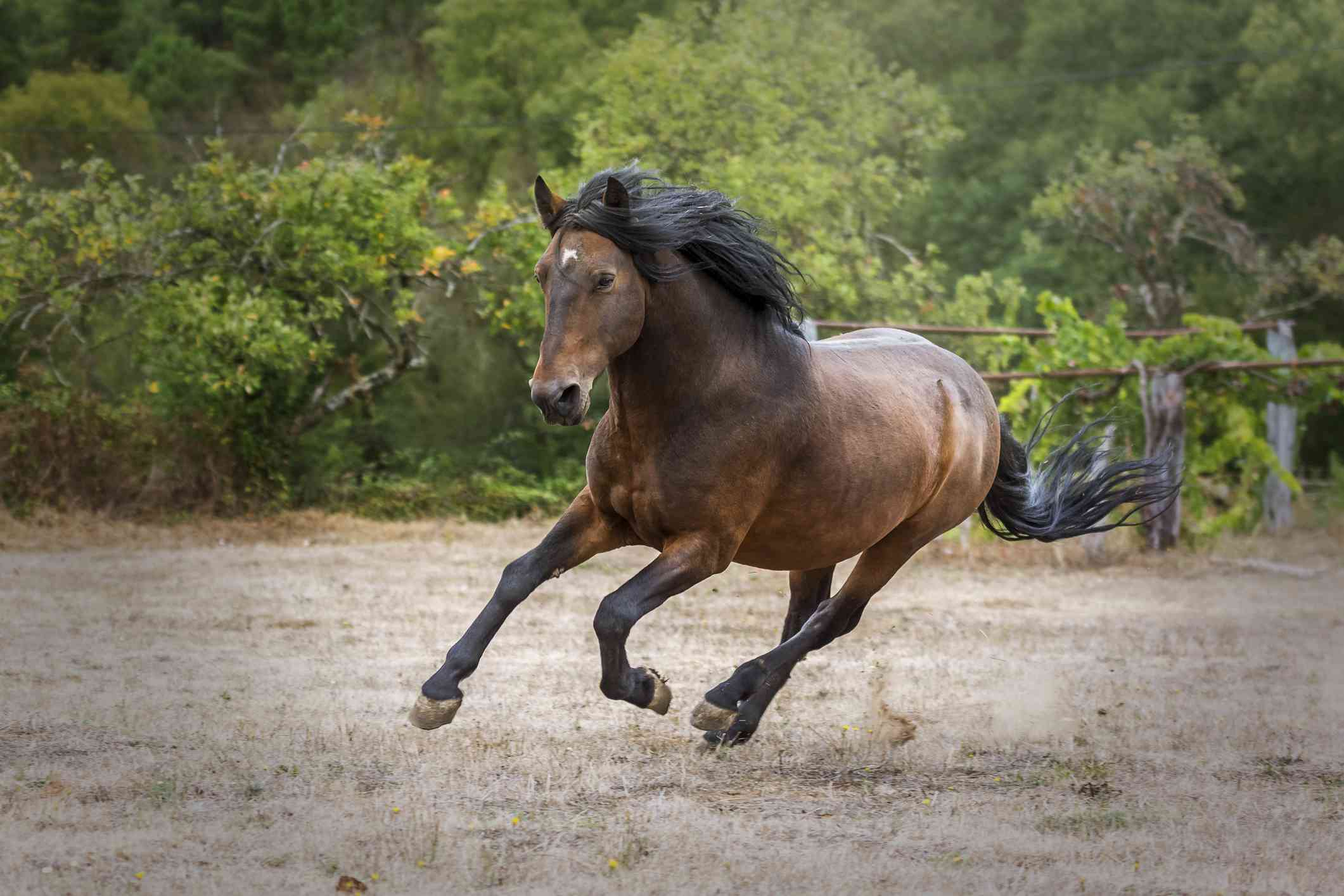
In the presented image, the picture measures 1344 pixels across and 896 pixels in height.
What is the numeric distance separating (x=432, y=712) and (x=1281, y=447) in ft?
42.6

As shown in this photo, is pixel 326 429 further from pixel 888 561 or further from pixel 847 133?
pixel 888 561

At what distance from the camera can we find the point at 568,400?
411 cm

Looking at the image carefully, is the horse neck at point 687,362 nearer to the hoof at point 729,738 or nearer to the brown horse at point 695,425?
the brown horse at point 695,425

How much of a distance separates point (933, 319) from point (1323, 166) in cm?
1022

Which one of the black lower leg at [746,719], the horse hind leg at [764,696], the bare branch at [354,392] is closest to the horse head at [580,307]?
the horse hind leg at [764,696]

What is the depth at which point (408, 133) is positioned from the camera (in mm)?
26281

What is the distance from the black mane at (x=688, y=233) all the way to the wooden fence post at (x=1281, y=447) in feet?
37.1

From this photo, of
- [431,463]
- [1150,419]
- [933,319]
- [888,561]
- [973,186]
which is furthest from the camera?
[973,186]

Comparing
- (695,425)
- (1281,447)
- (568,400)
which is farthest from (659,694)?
(1281,447)

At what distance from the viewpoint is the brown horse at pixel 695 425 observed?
442cm

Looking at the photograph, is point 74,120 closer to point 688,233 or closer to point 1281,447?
point 1281,447

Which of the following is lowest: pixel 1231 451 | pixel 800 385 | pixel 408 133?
pixel 1231 451

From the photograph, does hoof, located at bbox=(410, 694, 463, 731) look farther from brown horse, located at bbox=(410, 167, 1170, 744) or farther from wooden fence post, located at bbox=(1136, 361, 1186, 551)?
wooden fence post, located at bbox=(1136, 361, 1186, 551)

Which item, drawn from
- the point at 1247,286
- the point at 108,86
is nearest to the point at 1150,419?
the point at 1247,286
